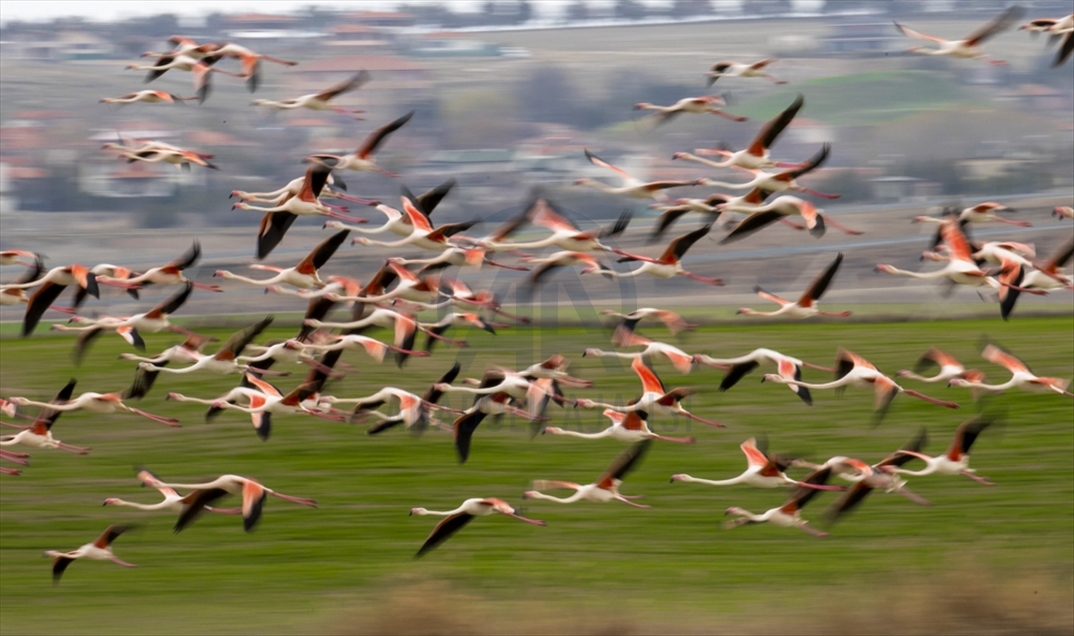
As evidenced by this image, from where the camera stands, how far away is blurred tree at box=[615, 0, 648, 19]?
5929 cm

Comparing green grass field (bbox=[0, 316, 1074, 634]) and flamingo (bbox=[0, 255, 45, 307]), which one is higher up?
flamingo (bbox=[0, 255, 45, 307])

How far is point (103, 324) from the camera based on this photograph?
47.2 ft

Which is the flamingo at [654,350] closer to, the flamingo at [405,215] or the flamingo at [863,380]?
the flamingo at [863,380]

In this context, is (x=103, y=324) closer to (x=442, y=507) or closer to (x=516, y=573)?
(x=516, y=573)

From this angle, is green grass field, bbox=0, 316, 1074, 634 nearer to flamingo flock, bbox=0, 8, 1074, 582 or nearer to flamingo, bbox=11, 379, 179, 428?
flamingo flock, bbox=0, 8, 1074, 582

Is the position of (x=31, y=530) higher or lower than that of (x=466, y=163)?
higher

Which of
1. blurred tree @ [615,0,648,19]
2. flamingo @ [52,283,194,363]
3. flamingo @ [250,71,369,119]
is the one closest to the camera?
flamingo @ [250,71,369,119]

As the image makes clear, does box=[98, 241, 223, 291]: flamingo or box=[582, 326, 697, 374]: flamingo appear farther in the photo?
box=[582, 326, 697, 374]: flamingo

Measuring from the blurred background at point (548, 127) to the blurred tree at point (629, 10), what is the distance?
195 cm

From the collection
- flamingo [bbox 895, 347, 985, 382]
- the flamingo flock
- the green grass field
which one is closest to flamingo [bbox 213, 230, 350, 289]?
the flamingo flock

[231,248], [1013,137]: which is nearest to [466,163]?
[231,248]

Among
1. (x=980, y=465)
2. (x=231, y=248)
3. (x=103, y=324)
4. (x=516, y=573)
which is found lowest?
(x=231, y=248)

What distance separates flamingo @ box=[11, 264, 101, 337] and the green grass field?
15.2ft

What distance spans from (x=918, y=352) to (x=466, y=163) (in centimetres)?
1905
